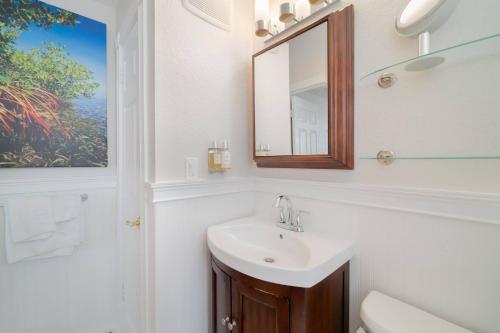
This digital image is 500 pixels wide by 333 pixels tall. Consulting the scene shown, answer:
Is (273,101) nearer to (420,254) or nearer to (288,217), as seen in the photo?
(288,217)

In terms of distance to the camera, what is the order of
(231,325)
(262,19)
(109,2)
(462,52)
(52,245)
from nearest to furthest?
(462,52) → (231,325) → (262,19) → (52,245) → (109,2)

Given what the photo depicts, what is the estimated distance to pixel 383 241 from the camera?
Answer: 90 cm

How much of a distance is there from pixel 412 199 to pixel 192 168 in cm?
104

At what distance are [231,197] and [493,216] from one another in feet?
3.77

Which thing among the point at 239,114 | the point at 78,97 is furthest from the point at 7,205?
the point at 239,114

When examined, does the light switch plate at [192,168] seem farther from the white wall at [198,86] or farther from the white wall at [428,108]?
the white wall at [428,108]

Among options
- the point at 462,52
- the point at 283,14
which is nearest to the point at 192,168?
the point at 283,14

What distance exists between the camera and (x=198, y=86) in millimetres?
1220

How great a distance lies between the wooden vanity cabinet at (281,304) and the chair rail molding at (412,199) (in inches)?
13.0

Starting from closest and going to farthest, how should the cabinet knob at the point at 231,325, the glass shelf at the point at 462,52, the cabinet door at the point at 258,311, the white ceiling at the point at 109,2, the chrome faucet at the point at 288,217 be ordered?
the glass shelf at the point at 462,52 < the cabinet door at the point at 258,311 < the cabinet knob at the point at 231,325 < the chrome faucet at the point at 288,217 < the white ceiling at the point at 109,2

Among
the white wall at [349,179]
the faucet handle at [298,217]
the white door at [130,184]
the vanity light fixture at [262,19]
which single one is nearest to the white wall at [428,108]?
the white wall at [349,179]

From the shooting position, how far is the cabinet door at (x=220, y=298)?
3.20 ft

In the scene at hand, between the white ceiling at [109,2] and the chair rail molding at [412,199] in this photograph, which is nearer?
the chair rail molding at [412,199]

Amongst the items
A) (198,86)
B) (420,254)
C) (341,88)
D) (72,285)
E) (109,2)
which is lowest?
(72,285)
